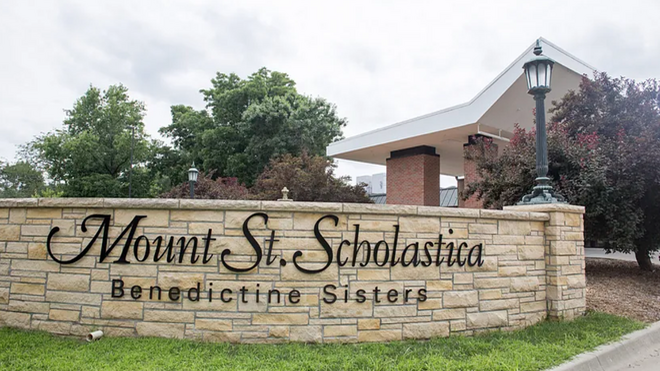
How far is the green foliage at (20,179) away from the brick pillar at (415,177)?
43.6 metres

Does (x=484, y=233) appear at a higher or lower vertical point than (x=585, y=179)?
lower

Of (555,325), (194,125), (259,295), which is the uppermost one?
(194,125)

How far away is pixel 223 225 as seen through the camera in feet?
16.5

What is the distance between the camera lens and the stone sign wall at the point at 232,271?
16.1 feet

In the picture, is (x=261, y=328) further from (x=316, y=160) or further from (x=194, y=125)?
(x=194, y=125)

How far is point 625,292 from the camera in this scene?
8.20 m

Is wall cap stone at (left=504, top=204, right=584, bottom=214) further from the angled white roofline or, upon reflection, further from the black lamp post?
the angled white roofline

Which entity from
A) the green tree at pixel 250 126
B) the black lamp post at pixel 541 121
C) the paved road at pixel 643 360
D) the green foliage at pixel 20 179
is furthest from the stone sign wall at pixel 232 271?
the green foliage at pixel 20 179

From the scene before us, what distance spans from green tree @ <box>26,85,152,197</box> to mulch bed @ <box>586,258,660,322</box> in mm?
33236

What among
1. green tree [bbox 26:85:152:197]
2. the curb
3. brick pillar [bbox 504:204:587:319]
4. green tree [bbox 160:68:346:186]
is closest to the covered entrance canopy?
→ green tree [bbox 160:68:346:186]

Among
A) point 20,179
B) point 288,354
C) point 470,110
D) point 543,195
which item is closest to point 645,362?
point 543,195

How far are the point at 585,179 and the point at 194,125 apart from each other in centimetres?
3149

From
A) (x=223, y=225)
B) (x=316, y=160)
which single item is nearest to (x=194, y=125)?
(x=316, y=160)

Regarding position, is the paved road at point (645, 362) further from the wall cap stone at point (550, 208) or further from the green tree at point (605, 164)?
the green tree at point (605, 164)
